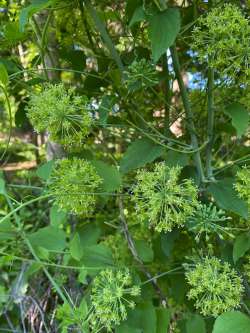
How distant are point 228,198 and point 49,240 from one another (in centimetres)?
40

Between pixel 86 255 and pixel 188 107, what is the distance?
417 millimetres

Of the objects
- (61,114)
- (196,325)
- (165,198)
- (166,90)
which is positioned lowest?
(196,325)

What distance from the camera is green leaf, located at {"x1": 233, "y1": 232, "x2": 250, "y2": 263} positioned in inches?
44.4

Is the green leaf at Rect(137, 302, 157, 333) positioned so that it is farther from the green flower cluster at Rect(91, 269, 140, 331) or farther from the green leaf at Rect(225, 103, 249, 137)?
the green leaf at Rect(225, 103, 249, 137)

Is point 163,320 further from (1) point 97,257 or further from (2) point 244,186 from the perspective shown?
(2) point 244,186

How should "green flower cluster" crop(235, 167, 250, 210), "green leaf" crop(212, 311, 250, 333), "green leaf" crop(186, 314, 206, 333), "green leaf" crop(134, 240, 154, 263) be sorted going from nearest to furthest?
"green leaf" crop(212, 311, 250, 333), "green flower cluster" crop(235, 167, 250, 210), "green leaf" crop(186, 314, 206, 333), "green leaf" crop(134, 240, 154, 263)

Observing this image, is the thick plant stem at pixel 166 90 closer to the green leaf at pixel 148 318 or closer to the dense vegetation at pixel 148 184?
the dense vegetation at pixel 148 184

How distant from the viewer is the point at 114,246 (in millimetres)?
1437

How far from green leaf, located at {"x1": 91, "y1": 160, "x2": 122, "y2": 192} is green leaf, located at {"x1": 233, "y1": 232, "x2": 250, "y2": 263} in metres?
0.29

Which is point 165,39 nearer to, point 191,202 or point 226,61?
point 226,61

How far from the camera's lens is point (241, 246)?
1139mm

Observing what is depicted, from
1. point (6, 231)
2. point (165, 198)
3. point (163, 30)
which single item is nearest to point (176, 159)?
point (165, 198)

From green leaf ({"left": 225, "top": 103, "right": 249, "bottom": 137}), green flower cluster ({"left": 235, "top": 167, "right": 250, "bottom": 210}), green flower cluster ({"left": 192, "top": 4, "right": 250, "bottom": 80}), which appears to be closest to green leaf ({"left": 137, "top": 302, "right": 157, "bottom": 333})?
green flower cluster ({"left": 235, "top": 167, "right": 250, "bottom": 210})

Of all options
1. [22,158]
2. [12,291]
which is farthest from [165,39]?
[22,158]
